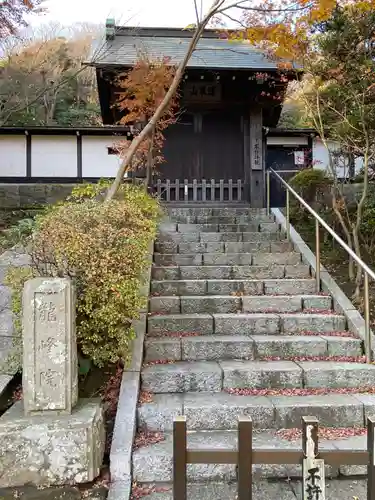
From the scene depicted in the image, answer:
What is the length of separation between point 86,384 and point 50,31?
18.7 meters

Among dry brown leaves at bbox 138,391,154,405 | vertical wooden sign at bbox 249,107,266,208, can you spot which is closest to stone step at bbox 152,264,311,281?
dry brown leaves at bbox 138,391,154,405

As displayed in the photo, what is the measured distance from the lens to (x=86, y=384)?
372cm

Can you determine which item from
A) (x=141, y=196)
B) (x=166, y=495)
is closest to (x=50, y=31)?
(x=141, y=196)

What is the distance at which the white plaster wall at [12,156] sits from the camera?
1216 cm

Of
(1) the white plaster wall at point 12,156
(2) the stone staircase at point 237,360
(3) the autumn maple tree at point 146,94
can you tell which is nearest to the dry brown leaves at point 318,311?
(2) the stone staircase at point 237,360

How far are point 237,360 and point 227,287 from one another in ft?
4.42

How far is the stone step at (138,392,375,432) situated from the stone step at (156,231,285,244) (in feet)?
11.4

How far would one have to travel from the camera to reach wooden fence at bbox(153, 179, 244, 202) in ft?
30.2

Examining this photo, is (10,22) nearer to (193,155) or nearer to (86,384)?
(193,155)

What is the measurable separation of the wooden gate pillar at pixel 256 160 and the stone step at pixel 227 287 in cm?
392

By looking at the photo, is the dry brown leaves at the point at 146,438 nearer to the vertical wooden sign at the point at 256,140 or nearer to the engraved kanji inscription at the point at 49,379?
the engraved kanji inscription at the point at 49,379

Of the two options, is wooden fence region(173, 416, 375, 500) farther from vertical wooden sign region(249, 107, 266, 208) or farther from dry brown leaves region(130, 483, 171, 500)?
vertical wooden sign region(249, 107, 266, 208)

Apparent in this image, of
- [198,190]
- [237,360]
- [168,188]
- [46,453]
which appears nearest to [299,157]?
[198,190]

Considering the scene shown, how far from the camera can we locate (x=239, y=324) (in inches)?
180
